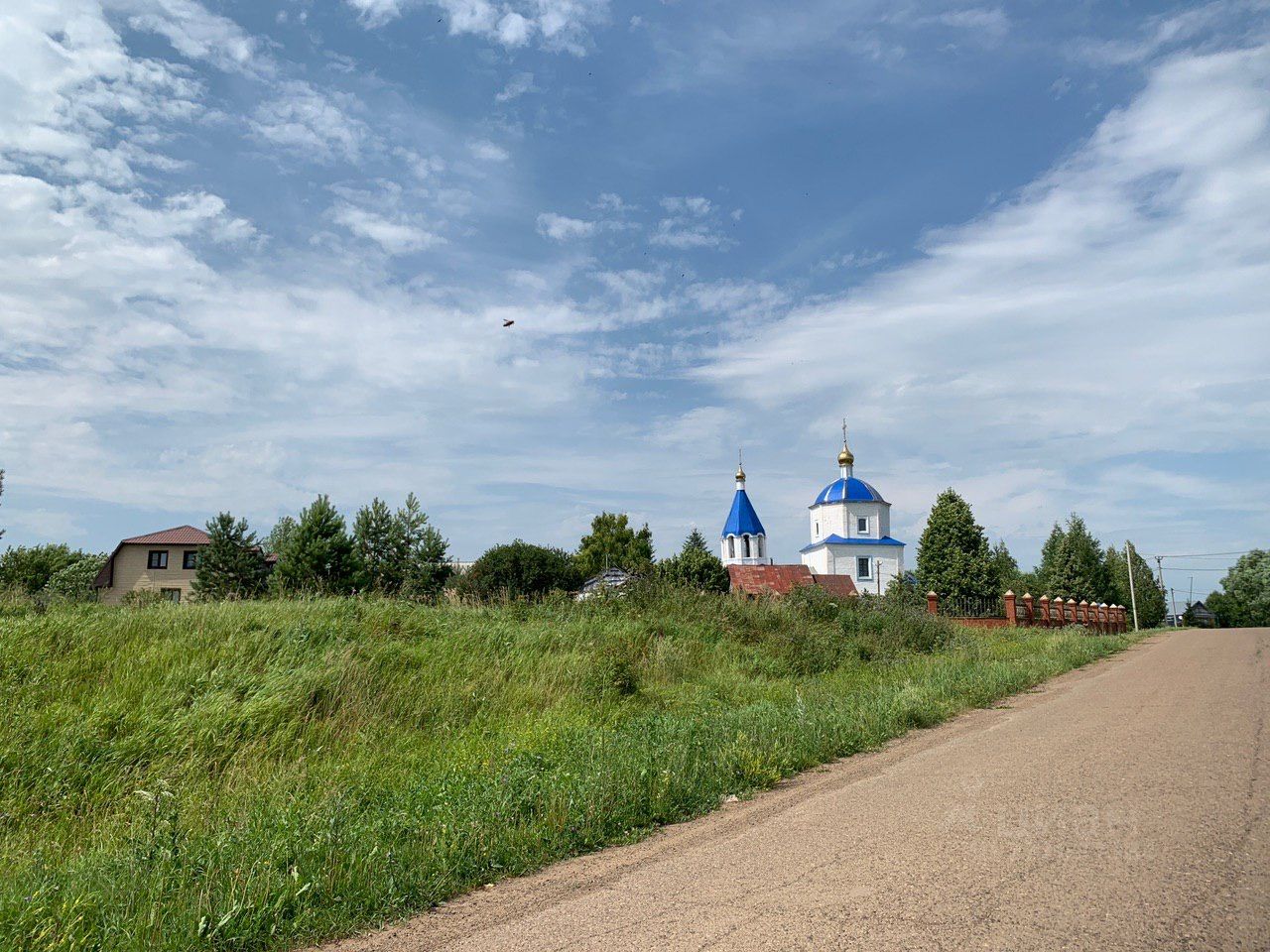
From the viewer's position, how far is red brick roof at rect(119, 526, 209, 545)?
5647 centimetres

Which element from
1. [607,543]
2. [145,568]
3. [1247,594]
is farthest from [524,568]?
[1247,594]

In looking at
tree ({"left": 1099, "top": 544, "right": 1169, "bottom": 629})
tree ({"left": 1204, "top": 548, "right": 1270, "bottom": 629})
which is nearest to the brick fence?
tree ({"left": 1099, "top": 544, "right": 1169, "bottom": 629})

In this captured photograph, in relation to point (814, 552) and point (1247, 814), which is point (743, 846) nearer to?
point (1247, 814)

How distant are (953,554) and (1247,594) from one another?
2019 inches

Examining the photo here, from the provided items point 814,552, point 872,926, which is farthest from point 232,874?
point 814,552

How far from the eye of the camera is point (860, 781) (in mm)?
7184

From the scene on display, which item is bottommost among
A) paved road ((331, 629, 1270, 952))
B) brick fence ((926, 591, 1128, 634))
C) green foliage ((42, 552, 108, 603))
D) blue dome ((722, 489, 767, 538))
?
paved road ((331, 629, 1270, 952))

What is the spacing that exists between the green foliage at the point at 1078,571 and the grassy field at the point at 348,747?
6152 centimetres

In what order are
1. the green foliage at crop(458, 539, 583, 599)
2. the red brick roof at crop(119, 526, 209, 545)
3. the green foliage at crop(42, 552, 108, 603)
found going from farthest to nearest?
the green foliage at crop(458, 539, 583, 599)
the red brick roof at crop(119, 526, 209, 545)
the green foliage at crop(42, 552, 108, 603)

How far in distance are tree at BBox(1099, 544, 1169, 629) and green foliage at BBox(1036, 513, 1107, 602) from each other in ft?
9.79

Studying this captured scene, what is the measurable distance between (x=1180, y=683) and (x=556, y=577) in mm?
57817

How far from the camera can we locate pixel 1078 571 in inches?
2776

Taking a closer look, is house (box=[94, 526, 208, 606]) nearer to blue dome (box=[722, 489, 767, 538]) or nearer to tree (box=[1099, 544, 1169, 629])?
blue dome (box=[722, 489, 767, 538])

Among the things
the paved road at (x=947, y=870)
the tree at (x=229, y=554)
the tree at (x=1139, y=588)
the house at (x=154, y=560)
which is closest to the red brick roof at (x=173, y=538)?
the house at (x=154, y=560)
